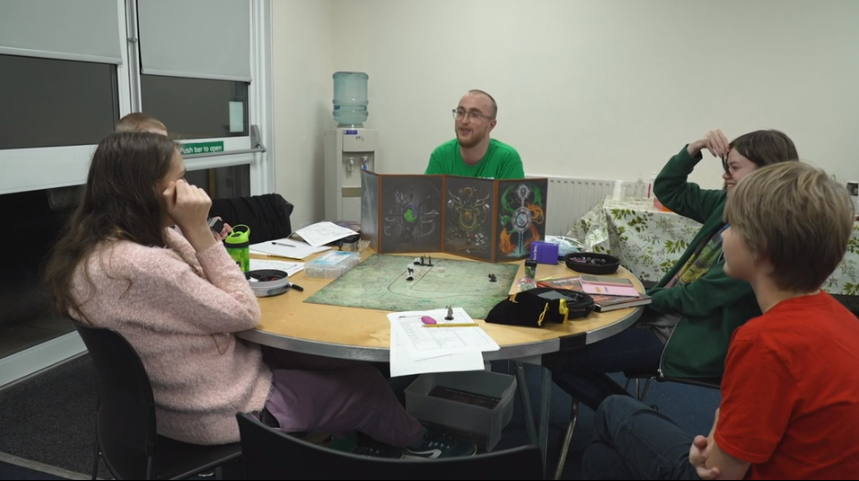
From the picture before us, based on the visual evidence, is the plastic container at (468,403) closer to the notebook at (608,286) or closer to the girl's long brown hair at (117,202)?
the notebook at (608,286)

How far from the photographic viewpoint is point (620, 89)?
4.34 meters

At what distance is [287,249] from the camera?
235cm

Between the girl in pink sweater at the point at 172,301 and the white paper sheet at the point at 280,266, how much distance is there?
1.60 ft

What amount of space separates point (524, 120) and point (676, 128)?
43.3 inches

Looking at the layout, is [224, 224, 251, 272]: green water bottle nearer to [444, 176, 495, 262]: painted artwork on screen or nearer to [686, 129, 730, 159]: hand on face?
[444, 176, 495, 262]: painted artwork on screen

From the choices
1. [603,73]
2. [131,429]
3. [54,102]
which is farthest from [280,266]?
[603,73]

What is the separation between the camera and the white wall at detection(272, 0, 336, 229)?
4277mm

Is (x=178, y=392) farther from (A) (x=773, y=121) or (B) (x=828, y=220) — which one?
(A) (x=773, y=121)

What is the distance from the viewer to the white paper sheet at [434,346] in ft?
4.42

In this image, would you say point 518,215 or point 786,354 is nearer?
point 786,354

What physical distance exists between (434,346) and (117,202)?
A: 826 millimetres

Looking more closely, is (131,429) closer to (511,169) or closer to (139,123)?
(139,123)

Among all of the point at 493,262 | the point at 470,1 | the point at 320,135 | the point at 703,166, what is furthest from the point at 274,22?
the point at 703,166

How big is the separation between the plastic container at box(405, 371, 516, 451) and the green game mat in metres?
0.48
